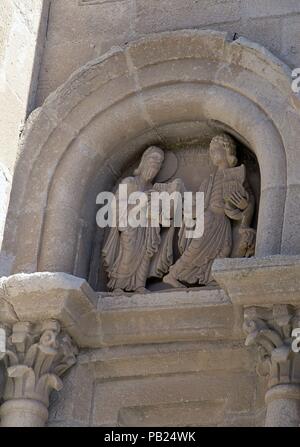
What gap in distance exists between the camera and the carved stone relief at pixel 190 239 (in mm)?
8438

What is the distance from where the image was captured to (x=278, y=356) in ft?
25.1

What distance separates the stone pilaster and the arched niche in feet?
2.62

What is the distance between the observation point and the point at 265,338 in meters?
7.75

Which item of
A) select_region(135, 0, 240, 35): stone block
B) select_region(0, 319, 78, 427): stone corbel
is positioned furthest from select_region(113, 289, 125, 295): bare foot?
select_region(135, 0, 240, 35): stone block

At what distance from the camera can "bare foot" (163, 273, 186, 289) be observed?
8383 millimetres

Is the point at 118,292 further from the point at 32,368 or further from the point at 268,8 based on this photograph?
the point at 268,8

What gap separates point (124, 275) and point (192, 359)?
2.19ft

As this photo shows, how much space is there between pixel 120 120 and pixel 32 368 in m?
1.57

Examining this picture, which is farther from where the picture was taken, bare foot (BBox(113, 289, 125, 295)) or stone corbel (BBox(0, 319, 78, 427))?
bare foot (BBox(113, 289, 125, 295))

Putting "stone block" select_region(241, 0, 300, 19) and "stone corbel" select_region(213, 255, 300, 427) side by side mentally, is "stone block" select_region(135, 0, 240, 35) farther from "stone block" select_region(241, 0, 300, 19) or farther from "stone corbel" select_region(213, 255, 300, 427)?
"stone corbel" select_region(213, 255, 300, 427)

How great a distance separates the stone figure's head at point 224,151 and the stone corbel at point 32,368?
4.41 ft

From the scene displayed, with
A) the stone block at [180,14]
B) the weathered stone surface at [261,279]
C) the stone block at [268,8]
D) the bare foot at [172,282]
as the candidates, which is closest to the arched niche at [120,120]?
the stone block at [180,14]

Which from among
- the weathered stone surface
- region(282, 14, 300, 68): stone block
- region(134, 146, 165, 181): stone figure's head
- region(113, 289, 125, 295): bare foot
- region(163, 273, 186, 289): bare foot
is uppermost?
region(282, 14, 300, 68): stone block
